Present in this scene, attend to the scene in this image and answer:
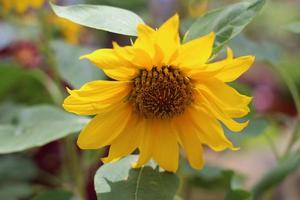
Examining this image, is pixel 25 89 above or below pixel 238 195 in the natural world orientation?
below

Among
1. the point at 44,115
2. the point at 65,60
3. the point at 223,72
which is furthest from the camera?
the point at 65,60

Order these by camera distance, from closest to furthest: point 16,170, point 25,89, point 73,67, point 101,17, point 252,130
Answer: point 101,17 < point 252,130 < point 73,67 < point 16,170 < point 25,89

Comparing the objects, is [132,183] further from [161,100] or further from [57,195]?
[57,195]

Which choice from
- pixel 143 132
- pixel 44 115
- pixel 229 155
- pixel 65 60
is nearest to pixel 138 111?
pixel 143 132

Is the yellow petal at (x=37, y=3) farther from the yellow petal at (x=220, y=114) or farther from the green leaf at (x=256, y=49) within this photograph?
the yellow petal at (x=220, y=114)

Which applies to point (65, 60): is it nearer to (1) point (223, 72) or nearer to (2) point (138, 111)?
(2) point (138, 111)

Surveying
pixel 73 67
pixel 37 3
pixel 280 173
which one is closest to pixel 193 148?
pixel 280 173
